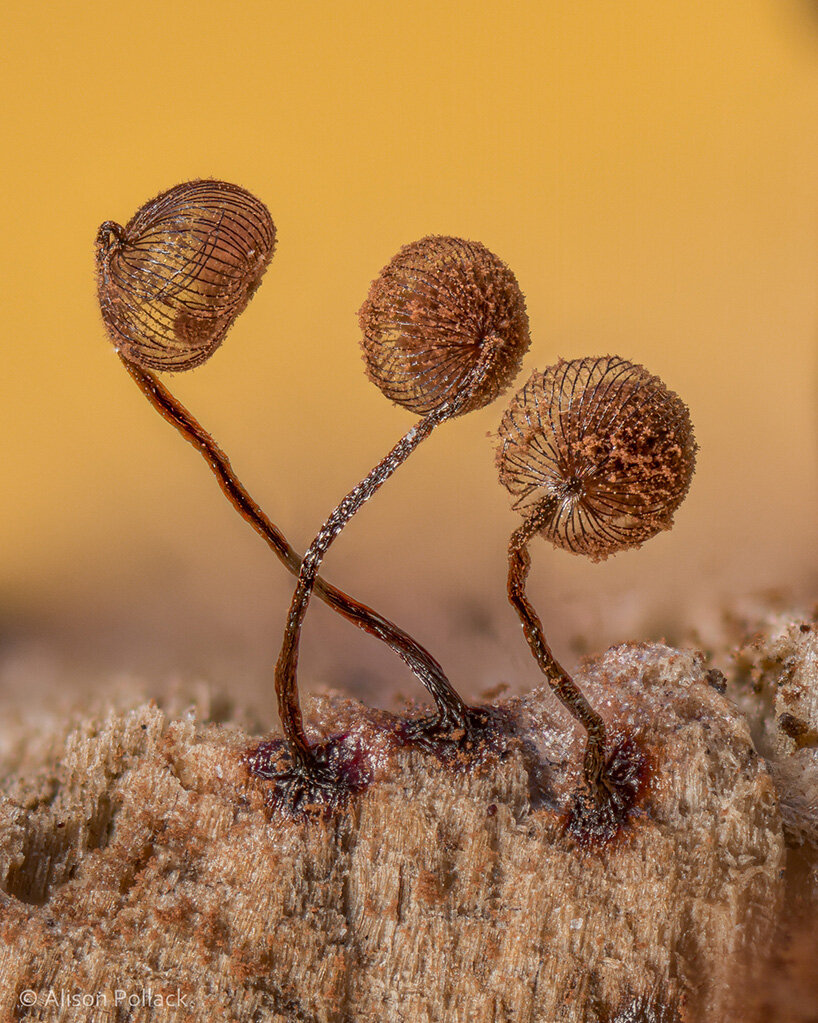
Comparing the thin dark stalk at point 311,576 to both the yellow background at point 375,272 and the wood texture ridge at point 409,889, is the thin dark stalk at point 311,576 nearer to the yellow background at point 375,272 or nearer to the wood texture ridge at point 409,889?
the wood texture ridge at point 409,889

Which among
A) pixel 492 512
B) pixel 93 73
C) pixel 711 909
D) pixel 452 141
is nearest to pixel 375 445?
pixel 492 512

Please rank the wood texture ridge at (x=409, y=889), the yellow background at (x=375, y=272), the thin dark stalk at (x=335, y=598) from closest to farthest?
the wood texture ridge at (x=409, y=889) → the thin dark stalk at (x=335, y=598) → the yellow background at (x=375, y=272)

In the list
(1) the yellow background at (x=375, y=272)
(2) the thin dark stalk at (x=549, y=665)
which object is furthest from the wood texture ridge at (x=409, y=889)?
(1) the yellow background at (x=375, y=272)

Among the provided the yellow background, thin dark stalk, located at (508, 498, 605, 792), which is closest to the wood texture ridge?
thin dark stalk, located at (508, 498, 605, 792)

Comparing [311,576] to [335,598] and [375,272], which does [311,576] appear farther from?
[375,272]

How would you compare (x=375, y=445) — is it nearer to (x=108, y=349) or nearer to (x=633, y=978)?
(x=108, y=349)

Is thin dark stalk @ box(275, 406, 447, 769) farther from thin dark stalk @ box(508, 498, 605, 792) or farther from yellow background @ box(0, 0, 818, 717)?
yellow background @ box(0, 0, 818, 717)

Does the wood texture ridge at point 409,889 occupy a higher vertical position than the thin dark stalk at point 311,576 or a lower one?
Answer: lower

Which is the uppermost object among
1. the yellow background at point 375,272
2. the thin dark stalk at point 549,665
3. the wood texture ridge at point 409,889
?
the yellow background at point 375,272
